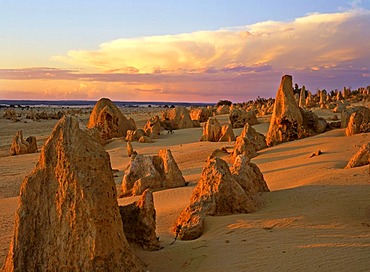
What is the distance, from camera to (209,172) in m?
6.87

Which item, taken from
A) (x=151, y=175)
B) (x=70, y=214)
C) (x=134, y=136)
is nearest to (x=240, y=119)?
(x=134, y=136)

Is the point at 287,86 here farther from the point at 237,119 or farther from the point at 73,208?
the point at 73,208

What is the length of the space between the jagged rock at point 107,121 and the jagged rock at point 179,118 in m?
4.39

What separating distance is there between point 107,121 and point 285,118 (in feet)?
32.6

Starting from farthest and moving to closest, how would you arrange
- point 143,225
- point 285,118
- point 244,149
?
point 285,118 → point 244,149 → point 143,225

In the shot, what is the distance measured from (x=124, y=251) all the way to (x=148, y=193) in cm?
105

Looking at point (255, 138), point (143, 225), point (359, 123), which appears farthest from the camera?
point (255, 138)

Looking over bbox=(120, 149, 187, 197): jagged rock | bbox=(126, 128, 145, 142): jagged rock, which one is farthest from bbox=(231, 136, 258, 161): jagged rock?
bbox=(126, 128, 145, 142): jagged rock

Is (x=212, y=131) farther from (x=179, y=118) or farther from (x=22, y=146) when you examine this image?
(x=179, y=118)

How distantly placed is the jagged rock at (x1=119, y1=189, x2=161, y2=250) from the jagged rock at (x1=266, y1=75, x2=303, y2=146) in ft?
33.8

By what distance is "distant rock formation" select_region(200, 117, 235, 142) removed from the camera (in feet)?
59.8

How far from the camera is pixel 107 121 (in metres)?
22.2

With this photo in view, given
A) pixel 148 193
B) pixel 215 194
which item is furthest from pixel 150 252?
pixel 215 194

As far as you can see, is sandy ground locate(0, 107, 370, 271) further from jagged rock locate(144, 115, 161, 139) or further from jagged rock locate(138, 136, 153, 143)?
jagged rock locate(144, 115, 161, 139)
